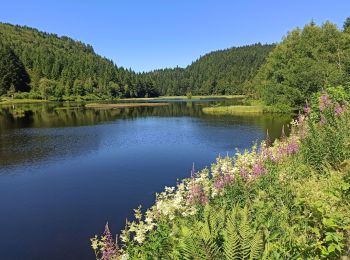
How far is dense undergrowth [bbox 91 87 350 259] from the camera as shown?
509 centimetres

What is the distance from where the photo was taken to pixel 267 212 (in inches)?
282

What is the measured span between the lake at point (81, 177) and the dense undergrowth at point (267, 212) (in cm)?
485

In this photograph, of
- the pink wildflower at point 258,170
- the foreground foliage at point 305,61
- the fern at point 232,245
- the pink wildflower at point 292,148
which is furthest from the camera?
the foreground foliage at point 305,61

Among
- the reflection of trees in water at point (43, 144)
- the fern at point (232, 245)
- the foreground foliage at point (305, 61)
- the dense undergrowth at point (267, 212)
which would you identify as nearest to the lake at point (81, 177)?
the reflection of trees in water at point (43, 144)

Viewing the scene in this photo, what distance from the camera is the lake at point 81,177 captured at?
13.8 m

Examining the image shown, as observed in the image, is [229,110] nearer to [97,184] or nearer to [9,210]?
[97,184]

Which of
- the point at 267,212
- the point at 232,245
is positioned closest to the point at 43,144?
the point at 267,212

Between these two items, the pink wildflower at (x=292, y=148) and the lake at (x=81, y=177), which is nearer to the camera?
the pink wildflower at (x=292, y=148)

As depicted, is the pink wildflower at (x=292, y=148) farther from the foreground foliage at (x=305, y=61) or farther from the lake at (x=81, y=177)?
the foreground foliage at (x=305, y=61)

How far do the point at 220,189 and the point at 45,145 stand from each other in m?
27.7

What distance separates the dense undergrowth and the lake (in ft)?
15.9

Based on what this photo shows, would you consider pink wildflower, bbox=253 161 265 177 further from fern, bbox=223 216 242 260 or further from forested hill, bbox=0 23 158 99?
forested hill, bbox=0 23 158 99

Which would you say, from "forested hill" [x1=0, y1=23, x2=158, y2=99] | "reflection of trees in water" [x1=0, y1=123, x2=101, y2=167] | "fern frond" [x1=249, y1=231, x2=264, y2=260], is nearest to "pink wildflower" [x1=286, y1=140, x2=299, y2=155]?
"fern frond" [x1=249, y1=231, x2=264, y2=260]

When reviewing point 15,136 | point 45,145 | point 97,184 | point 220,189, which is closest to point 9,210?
point 97,184
